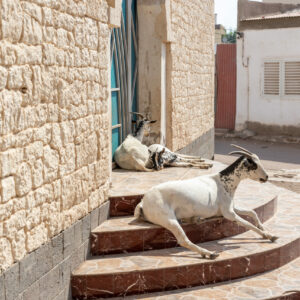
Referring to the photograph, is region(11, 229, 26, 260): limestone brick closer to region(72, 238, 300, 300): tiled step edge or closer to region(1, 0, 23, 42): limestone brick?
region(72, 238, 300, 300): tiled step edge

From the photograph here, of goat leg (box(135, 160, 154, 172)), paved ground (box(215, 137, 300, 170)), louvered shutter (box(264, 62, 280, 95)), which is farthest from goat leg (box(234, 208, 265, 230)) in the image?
louvered shutter (box(264, 62, 280, 95))

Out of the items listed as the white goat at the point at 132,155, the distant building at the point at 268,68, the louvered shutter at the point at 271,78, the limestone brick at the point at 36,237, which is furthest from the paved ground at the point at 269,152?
the limestone brick at the point at 36,237

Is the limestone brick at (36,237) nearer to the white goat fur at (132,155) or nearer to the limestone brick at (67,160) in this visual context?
the limestone brick at (67,160)

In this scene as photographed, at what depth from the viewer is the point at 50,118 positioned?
433 cm

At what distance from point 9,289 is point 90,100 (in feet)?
7.14

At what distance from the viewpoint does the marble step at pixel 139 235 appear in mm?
5250

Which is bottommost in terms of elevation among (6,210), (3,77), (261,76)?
(6,210)

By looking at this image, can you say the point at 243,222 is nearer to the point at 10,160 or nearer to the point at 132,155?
the point at 132,155

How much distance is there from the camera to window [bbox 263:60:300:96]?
17.5 metres

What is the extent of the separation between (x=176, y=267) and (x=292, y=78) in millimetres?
13805

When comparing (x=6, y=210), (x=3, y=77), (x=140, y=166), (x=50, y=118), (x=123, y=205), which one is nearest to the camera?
(x=3, y=77)

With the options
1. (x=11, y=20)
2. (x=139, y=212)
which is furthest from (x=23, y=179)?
(x=139, y=212)

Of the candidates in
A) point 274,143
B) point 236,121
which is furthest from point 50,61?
point 236,121

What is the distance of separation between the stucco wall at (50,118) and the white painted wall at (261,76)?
12951 mm
